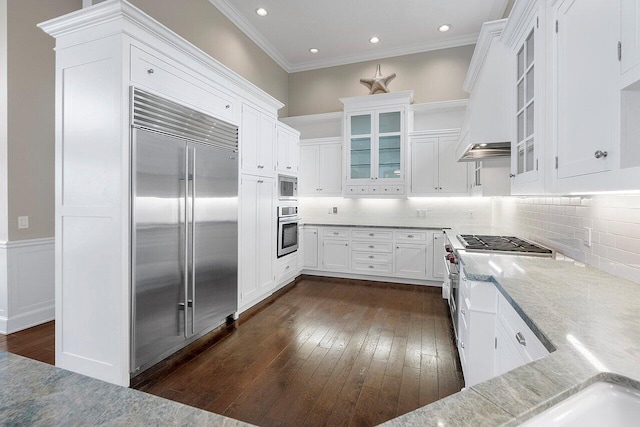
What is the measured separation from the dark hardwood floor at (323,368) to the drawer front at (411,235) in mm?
1131

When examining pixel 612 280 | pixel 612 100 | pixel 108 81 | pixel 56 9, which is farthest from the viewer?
pixel 56 9

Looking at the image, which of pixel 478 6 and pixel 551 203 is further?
pixel 478 6

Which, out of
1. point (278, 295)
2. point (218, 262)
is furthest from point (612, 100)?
point (278, 295)

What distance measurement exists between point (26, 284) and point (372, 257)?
4069 mm

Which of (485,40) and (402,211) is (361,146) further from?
(485,40)

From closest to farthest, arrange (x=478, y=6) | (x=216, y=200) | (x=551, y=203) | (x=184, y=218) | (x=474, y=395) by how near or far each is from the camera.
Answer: (x=474, y=395)
(x=551, y=203)
(x=184, y=218)
(x=216, y=200)
(x=478, y=6)

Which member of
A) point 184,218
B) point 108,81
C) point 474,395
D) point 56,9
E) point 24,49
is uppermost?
point 56,9

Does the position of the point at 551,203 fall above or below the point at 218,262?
above

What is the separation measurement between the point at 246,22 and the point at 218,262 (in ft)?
11.6

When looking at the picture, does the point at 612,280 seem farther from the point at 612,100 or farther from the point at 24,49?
the point at 24,49

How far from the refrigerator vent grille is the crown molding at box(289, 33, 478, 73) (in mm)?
3186

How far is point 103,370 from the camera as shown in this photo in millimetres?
2041

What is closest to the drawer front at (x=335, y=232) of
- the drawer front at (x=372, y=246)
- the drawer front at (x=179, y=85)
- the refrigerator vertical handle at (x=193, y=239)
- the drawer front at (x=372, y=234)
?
the drawer front at (x=372, y=234)

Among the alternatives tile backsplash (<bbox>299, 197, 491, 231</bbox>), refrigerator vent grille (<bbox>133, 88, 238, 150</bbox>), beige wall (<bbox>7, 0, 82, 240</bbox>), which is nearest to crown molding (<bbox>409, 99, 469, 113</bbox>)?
tile backsplash (<bbox>299, 197, 491, 231</bbox>)
